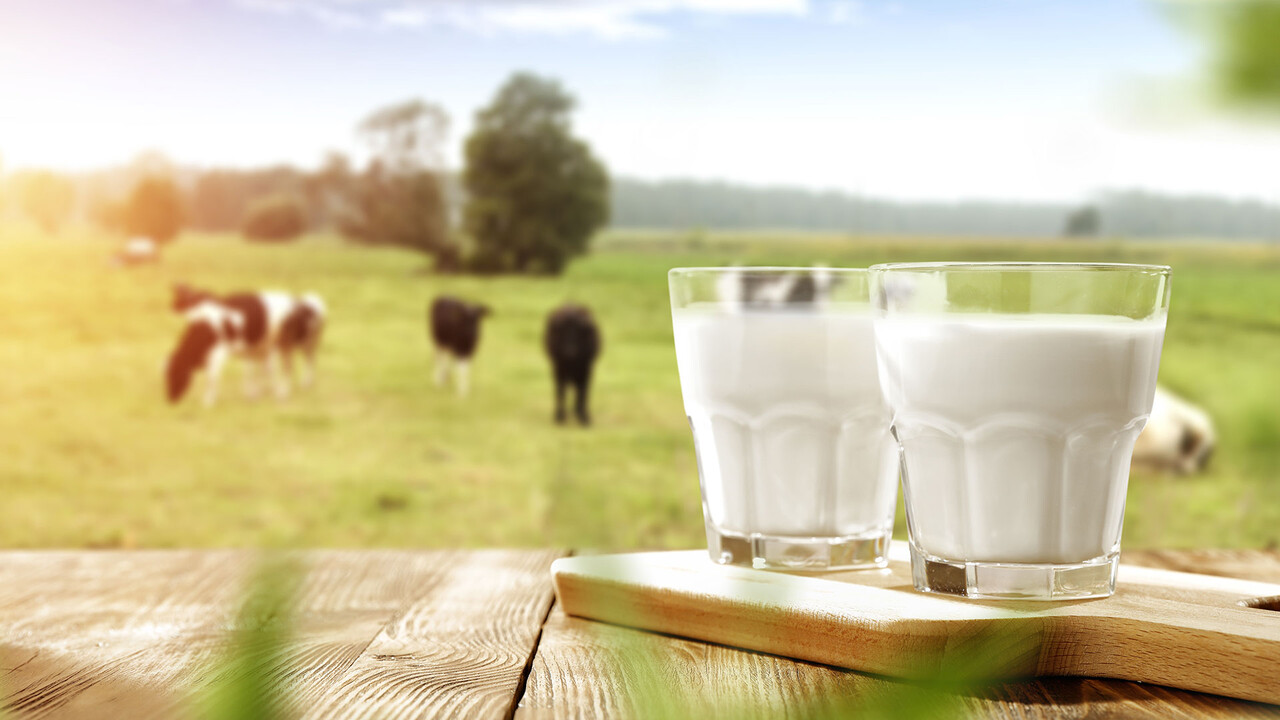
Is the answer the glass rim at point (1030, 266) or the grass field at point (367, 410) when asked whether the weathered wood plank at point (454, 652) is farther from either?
the grass field at point (367, 410)

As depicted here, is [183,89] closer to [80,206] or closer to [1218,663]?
[80,206]

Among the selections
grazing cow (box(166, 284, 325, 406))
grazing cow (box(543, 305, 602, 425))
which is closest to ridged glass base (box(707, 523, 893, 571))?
grazing cow (box(543, 305, 602, 425))

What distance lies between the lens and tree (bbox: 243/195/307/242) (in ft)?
19.1

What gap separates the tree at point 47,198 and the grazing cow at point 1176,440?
557cm

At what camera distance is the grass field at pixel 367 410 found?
214 inches

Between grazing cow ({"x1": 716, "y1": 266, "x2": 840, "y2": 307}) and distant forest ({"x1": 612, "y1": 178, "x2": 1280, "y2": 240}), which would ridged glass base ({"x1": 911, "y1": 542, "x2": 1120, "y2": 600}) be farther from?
distant forest ({"x1": 612, "y1": 178, "x2": 1280, "y2": 240})

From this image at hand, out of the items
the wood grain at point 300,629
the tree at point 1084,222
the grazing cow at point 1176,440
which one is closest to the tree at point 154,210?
the tree at point 1084,222

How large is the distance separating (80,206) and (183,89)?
86 cm

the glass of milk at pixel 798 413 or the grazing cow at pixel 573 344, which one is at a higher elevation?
the glass of milk at pixel 798 413

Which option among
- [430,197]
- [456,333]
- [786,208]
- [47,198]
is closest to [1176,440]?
[786,208]

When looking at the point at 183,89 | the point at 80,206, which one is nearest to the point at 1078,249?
the point at 183,89

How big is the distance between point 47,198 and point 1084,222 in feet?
18.0

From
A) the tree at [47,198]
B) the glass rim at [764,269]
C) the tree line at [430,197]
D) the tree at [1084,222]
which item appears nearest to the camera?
the glass rim at [764,269]

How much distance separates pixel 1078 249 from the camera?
5039 millimetres
